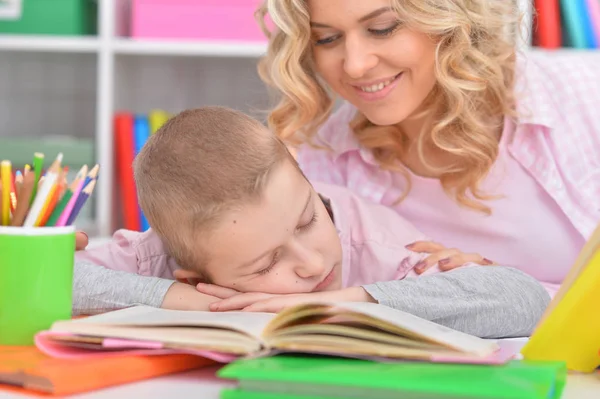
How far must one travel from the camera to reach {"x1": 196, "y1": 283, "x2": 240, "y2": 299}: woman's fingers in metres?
0.98

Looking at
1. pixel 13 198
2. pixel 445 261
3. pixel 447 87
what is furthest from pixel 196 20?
pixel 13 198

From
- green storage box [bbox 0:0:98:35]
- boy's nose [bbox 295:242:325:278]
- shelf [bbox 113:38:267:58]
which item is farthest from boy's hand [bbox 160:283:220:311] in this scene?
green storage box [bbox 0:0:98:35]

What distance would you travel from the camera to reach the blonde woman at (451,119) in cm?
134

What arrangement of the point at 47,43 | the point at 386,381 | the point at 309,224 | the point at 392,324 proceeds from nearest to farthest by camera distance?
the point at 386,381, the point at 392,324, the point at 309,224, the point at 47,43

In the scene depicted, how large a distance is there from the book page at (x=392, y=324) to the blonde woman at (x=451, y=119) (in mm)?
667

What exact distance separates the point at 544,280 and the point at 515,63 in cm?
40

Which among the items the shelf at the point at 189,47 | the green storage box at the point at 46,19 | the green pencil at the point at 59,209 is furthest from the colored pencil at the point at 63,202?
the green storage box at the point at 46,19

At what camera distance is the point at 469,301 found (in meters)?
0.90

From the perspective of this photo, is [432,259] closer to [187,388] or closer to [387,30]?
[387,30]

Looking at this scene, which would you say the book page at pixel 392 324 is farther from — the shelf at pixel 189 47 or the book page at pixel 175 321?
the shelf at pixel 189 47

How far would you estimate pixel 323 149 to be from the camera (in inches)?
61.3

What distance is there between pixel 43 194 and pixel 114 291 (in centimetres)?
25

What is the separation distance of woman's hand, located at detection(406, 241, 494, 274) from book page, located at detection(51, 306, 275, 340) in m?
0.40

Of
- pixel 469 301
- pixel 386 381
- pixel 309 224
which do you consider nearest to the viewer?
pixel 386 381
